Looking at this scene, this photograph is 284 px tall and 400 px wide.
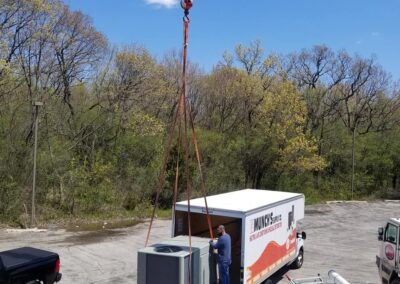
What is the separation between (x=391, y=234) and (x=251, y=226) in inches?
171

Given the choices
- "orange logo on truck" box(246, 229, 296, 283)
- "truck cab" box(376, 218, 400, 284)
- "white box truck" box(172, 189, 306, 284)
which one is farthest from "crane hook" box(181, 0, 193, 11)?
"truck cab" box(376, 218, 400, 284)

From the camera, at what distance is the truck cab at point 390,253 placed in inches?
477

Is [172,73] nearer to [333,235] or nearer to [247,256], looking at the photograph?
[333,235]

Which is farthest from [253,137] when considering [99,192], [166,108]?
[99,192]

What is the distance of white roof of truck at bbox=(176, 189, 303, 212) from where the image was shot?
10867 millimetres

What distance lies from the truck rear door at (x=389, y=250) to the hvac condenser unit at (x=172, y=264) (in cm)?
523

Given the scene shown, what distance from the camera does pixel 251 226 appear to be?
10516 millimetres

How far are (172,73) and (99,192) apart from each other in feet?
52.2

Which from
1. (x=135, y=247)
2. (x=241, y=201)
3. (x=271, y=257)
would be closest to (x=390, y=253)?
(x=271, y=257)

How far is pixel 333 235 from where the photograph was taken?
24.0 meters

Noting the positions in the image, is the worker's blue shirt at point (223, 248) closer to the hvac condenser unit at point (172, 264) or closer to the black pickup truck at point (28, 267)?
the hvac condenser unit at point (172, 264)

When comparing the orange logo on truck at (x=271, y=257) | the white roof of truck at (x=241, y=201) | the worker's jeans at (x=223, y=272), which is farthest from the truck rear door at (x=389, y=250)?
the worker's jeans at (x=223, y=272)

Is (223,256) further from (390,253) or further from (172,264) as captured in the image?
(390,253)

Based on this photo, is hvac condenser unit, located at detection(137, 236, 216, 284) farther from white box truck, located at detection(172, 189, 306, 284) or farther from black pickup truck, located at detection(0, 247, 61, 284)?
black pickup truck, located at detection(0, 247, 61, 284)
